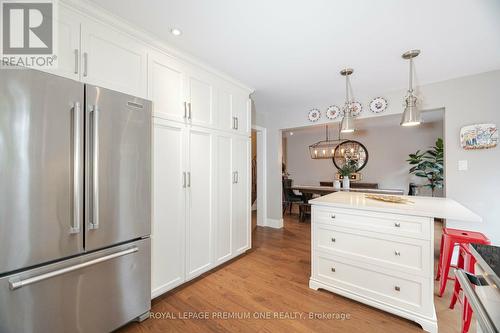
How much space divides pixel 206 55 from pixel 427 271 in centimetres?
274

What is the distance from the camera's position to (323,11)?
1.52 m

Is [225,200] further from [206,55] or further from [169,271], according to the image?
[206,55]

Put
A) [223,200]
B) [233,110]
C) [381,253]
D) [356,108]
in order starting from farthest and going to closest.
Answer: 1. [356,108]
2. [233,110]
3. [223,200]
4. [381,253]

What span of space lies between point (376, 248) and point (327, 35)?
1.92m

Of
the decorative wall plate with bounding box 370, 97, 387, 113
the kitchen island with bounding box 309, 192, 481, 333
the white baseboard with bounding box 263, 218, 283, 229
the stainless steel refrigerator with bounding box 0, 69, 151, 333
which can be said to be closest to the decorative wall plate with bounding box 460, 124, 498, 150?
the decorative wall plate with bounding box 370, 97, 387, 113

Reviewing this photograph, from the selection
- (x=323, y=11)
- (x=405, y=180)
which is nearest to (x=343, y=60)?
(x=323, y=11)

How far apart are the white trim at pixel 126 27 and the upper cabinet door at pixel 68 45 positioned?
2.7 inches

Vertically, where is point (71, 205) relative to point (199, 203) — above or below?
above

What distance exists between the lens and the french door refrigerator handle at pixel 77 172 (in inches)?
51.1

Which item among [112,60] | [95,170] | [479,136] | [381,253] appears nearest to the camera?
[95,170]

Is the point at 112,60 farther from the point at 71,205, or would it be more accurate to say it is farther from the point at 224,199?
the point at 224,199

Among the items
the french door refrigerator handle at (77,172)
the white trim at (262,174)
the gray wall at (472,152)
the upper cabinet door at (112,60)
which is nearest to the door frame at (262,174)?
the white trim at (262,174)

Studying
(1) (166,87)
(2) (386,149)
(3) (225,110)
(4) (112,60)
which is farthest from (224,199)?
(2) (386,149)

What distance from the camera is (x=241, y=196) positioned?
288cm
